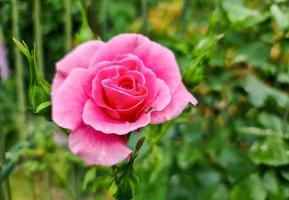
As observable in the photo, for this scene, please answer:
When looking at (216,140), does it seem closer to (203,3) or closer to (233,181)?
(233,181)

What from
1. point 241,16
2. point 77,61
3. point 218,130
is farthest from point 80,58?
point 218,130

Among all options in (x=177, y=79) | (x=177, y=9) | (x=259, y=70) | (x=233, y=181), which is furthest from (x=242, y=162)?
(x=177, y=9)

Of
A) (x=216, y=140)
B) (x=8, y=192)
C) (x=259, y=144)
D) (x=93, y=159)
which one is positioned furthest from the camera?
(x=216, y=140)

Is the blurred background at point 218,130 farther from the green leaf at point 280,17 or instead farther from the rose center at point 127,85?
the rose center at point 127,85

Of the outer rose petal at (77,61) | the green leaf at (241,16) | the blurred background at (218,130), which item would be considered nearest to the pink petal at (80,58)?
the outer rose petal at (77,61)

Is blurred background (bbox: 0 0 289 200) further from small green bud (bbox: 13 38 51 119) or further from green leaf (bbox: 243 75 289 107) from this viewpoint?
small green bud (bbox: 13 38 51 119)
